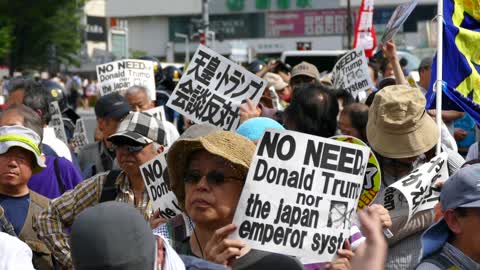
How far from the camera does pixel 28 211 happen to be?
5.68 m

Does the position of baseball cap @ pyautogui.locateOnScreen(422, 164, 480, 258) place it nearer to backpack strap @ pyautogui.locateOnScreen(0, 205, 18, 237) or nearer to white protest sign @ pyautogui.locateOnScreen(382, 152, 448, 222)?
white protest sign @ pyautogui.locateOnScreen(382, 152, 448, 222)

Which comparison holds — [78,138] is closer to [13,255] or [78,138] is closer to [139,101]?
[139,101]

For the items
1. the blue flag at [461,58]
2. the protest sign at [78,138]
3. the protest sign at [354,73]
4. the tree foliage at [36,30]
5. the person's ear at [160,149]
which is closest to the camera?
the person's ear at [160,149]

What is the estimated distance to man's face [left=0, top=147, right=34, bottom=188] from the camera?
571 centimetres

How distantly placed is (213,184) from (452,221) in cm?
84

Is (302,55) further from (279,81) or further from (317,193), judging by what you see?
(317,193)

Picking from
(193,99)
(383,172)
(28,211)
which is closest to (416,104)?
(383,172)

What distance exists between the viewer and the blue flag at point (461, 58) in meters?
6.26

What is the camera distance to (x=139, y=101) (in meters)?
9.54

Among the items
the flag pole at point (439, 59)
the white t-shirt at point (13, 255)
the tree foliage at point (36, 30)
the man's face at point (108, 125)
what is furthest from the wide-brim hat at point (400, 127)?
the tree foliage at point (36, 30)

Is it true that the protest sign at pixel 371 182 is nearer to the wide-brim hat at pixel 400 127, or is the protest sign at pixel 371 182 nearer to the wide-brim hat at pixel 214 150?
the wide-brim hat at pixel 400 127

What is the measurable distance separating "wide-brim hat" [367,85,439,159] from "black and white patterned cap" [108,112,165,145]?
3.57 ft

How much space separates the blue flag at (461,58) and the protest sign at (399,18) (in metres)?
0.44

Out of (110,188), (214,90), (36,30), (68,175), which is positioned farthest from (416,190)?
(36,30)
